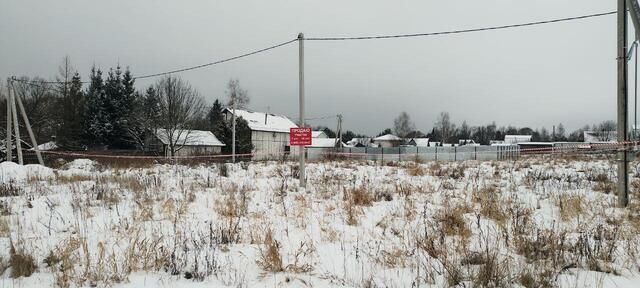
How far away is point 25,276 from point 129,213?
8.93 ft

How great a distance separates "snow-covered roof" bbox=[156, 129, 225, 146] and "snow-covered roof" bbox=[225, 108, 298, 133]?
720cm

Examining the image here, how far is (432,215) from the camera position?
590cm

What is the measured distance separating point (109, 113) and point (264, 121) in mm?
26786

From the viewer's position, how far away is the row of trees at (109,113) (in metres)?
38.7

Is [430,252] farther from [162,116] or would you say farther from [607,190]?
[162,116]

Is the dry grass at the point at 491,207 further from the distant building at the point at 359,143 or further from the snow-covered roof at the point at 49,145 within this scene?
the distant building at the point at 359,143

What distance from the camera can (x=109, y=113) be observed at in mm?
40250

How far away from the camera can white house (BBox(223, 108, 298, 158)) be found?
5816cm

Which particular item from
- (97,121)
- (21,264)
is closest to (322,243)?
(21,264)

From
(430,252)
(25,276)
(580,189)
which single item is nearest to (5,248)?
(25,276)

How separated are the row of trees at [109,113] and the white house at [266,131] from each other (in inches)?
578

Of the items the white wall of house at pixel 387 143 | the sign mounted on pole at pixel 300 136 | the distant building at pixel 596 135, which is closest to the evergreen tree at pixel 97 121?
the sign mounted on pole at pixel 300 136

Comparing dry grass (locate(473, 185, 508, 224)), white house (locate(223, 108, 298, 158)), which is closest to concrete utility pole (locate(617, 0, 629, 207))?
dry grass (locate(473, 185, 508, 224))

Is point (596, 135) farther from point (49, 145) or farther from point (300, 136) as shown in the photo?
point (49, 145)
